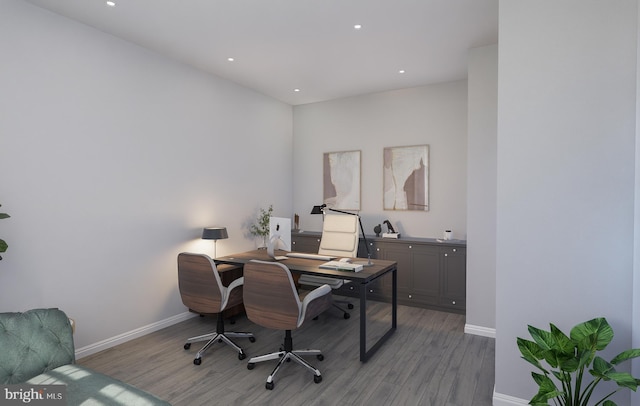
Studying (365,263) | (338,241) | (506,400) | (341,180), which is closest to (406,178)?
(341,180)

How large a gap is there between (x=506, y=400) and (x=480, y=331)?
1451 millimetres

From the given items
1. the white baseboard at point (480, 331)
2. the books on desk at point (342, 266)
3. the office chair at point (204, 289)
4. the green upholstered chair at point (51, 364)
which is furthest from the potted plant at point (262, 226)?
the green upholstered chair at point (51, 364)

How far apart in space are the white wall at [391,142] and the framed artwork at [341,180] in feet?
0.30

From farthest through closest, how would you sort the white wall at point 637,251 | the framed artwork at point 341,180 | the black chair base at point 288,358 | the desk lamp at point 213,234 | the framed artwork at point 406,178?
the framed artwork at point 341,180 → the framed artwork at point 406,178 → the desk lamp at point 213,234 → the black chair base at point 288,358 → the white wall at point 637,251

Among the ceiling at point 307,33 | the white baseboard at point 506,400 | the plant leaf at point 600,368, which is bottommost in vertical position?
the white baseboard at point 506,400

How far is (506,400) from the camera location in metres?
2.34

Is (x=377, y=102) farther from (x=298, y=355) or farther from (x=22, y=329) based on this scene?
(x=22, y=329)

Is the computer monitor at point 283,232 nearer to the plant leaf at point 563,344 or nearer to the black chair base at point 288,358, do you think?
the black chair base at point 288,358

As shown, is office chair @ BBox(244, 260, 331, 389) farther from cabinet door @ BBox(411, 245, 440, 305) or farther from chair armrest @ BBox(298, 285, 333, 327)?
cabinet door @ BBox(411, 245, 440, 305)

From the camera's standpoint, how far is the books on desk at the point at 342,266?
10.7ft

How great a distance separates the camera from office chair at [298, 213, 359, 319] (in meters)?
4.25

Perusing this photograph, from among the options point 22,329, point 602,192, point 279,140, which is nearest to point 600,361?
point 602,192

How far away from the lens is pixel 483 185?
3711 mm

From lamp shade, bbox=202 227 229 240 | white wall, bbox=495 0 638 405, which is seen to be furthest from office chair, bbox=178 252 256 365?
white wall, bbox=495 0 638 405
